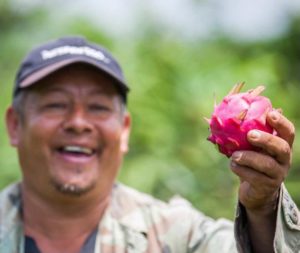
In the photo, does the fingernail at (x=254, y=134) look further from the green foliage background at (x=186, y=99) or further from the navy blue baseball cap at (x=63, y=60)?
the green foliage background at (x=186, y=99)

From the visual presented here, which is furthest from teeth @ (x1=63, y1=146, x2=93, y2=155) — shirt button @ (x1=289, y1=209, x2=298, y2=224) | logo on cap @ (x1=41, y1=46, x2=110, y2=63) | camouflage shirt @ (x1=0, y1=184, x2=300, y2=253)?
shirt button @ (x1=289, y1=209, x2=298, y2=224)

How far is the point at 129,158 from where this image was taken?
5.69m

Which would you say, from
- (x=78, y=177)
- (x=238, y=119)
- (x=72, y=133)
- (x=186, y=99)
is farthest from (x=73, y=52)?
(x=186, y=99)

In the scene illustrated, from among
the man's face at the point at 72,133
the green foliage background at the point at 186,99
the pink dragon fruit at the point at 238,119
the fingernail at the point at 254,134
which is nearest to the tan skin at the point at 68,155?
the man's face at the point at 72,133

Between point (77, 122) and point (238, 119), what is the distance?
1.07 meters

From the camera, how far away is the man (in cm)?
339

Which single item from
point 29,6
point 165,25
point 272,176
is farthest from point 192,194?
point 272,176

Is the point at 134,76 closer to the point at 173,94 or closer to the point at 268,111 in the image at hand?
the point at 173,94

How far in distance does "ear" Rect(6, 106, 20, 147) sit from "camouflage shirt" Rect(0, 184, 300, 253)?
178mm

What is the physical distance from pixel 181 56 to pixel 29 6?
1818mm

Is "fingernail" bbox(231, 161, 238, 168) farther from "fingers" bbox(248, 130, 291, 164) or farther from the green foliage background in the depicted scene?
the green foliage background

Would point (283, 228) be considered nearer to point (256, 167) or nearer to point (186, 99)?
point (256, 167)

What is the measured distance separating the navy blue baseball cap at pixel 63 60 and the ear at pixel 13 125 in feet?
0.28

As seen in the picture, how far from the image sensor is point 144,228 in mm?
3416
